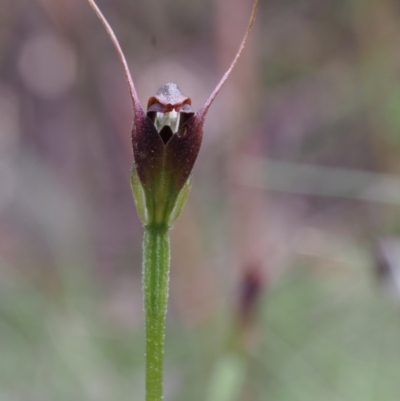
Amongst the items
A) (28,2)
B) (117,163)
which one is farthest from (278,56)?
(28,2)

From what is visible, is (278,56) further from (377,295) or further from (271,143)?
(377,295)

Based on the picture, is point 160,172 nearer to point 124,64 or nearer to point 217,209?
point 124,64

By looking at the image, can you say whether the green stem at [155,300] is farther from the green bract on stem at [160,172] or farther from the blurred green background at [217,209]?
the blurred green background at [217,209]

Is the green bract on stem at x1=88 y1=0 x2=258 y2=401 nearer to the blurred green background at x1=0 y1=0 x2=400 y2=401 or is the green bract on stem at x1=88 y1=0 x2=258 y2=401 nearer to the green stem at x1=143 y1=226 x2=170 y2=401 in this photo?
the green stem at x1=143 y1=226 x2=170 y2=401

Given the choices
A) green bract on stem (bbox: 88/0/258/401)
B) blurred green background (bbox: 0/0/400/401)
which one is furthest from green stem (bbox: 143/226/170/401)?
blurred green background (bbox: 0/0/400/401)

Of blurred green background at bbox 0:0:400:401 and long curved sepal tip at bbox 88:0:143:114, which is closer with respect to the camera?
long curved sepal tip at bbox 88:0:143:114

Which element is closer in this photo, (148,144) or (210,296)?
(148,144)

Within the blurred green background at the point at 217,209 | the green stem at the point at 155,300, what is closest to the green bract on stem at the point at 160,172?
the green stem at the point at 155,300
